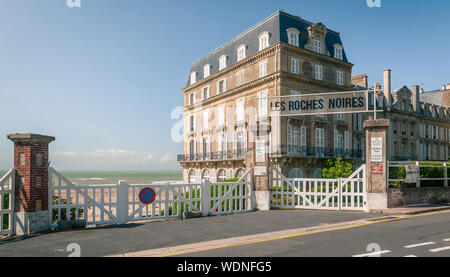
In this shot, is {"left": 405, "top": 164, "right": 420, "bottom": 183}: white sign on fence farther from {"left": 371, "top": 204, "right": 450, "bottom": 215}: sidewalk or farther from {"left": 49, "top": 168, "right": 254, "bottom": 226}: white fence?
{"left": 49, "top": 168, "right": 254, "bottom": 226}: white fence

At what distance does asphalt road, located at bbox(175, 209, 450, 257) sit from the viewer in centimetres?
661

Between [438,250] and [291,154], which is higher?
[291,154]

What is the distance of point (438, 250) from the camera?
6762 millimetres

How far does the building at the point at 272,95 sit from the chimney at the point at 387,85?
11 centimetres

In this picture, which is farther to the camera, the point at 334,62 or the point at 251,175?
the point at 334,62

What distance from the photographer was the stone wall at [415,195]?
1348cm

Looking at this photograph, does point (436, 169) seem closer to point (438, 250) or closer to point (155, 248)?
point (438, 250)

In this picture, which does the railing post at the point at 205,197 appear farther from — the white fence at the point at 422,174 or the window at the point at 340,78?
the window at the point at 340,78

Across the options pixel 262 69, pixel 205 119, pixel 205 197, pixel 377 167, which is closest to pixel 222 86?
pixel 205 119

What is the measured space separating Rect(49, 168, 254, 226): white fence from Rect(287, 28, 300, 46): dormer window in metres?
20.4

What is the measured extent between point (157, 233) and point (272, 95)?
2242 centimetres

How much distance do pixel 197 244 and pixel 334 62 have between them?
30.4 m
